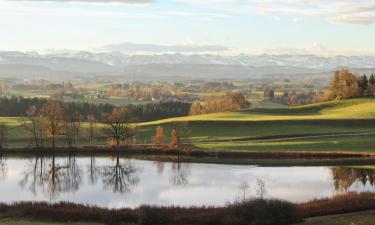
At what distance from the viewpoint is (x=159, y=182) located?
64875 mm

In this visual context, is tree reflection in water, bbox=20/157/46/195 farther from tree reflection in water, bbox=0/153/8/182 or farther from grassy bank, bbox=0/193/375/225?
grassy bank, bbox=0/193/375/225

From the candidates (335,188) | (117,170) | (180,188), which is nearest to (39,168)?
(117,170)

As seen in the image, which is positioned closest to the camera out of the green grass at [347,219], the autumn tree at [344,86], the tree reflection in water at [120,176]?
the green grass at [347,219]

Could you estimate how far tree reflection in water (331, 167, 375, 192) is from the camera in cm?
6017

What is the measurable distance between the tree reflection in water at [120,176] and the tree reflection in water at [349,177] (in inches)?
891

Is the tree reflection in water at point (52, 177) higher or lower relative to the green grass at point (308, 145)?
lower

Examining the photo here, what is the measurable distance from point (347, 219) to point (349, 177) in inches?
1157

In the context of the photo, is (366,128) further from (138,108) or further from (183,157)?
(138,108)

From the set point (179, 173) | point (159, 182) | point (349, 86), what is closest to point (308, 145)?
point (179, 173)

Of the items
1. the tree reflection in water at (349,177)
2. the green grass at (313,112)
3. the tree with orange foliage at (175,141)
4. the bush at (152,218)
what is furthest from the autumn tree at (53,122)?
the bush at (152,218)

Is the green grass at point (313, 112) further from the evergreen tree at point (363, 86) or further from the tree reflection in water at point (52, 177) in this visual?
the tree reflection in water at point (52, 177)

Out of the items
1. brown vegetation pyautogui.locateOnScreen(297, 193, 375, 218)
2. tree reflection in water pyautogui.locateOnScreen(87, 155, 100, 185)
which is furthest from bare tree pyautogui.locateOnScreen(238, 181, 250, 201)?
tree reflection in water pyautogui.locateOnScreen(87, 155, 100, 185)

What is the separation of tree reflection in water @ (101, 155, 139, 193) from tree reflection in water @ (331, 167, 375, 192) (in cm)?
2264

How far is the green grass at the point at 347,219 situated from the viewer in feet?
116
